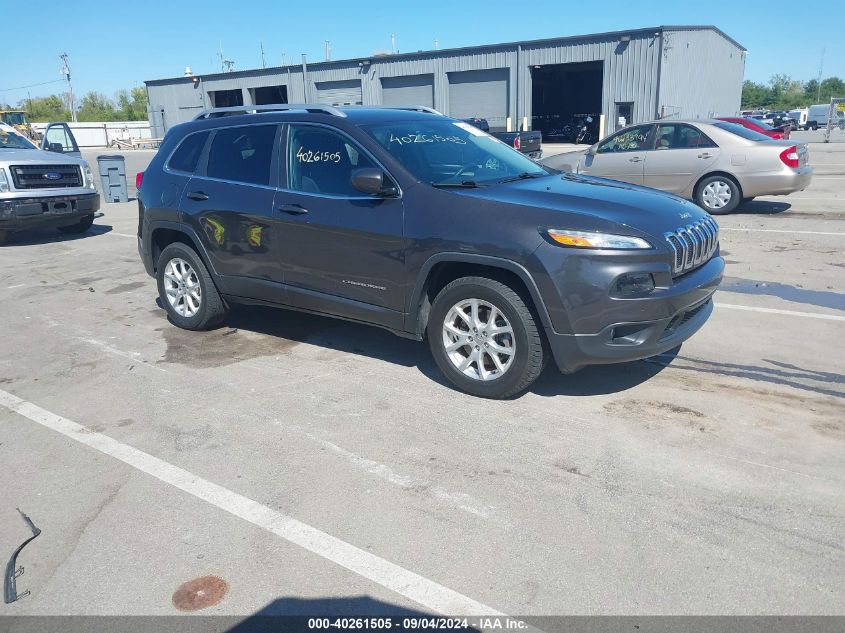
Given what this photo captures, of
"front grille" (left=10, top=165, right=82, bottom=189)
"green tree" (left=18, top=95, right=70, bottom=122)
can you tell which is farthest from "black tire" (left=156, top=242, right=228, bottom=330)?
"green tree" (left=18, top=95, right=70, bottom=122)

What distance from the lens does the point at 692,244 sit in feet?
14.5

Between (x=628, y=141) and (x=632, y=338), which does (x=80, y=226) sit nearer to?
(x=628, y=141)

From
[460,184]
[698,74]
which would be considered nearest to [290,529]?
[460,184]

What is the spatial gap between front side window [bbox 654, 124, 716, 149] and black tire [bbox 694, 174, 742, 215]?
0.58 m

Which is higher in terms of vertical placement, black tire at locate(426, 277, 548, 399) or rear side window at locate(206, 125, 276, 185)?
rear side window at locate(206, 125, 276, 185)

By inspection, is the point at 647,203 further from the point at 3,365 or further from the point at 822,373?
the point at 3,365

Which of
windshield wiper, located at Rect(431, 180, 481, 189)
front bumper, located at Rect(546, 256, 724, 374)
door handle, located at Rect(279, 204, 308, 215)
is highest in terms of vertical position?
windshield wiper, located at Rect(431, 180, 481, 189)

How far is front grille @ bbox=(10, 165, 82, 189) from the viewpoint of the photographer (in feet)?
35.8

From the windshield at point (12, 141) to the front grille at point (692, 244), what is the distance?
1181 centimetres

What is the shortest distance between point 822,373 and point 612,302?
198cm

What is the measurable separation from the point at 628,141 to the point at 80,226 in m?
10.2

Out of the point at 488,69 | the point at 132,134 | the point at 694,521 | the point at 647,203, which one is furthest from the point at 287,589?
the point at 132,134

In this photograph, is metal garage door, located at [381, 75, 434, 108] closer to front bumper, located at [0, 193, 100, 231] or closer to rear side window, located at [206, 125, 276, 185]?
front bumper, located at [0, 193, 100, 231]

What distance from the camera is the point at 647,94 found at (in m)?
33.0
